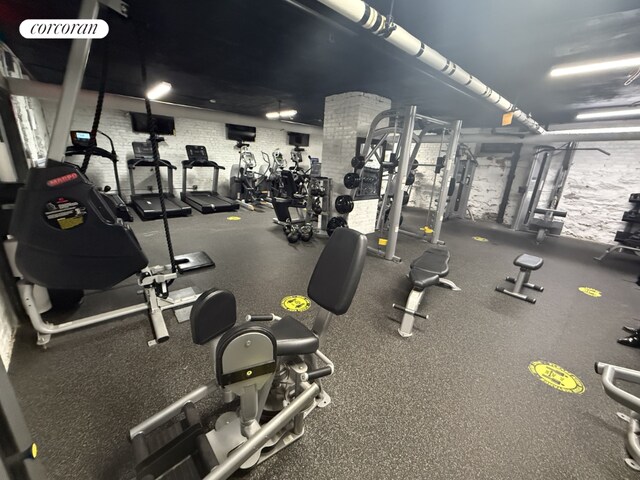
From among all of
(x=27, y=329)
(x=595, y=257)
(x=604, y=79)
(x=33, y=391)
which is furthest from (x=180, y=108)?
(x=595, y=257)

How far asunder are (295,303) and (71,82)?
226cm

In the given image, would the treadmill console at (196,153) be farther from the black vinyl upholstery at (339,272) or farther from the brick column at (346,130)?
the black vinyl upholstery at (339,272)

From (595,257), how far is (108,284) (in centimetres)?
748

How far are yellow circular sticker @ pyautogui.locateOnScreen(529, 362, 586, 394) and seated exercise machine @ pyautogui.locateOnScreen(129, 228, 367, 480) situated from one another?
184 cm

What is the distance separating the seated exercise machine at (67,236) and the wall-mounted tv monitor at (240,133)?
7.12m

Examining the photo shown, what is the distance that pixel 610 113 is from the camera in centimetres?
512

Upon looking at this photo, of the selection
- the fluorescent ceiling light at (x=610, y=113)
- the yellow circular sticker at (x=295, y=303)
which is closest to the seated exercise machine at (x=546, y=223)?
the fluorescent ceiling light at (x=610, y=113)

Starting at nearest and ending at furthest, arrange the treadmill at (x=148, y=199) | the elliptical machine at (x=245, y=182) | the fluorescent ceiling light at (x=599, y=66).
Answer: the fluorescent ceiling light at (x=599, y=66), the treadmill at (x=148, y=199), the elliptical machine at (x=245, y=182)

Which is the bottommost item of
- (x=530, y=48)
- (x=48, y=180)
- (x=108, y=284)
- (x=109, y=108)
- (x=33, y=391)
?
(x=33, y=391)

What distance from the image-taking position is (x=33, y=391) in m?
1.58

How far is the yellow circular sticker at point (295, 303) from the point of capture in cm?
259

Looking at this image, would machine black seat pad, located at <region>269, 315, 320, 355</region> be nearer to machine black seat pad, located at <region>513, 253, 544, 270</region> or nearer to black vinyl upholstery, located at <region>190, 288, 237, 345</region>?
black vinyl upholstery, located at <region>190, 288, 237, 345</region>

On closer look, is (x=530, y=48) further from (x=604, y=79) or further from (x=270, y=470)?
(x=270, y=470)

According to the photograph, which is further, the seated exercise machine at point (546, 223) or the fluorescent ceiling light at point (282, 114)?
the fluorescent ceiling light at point (282, 114)
